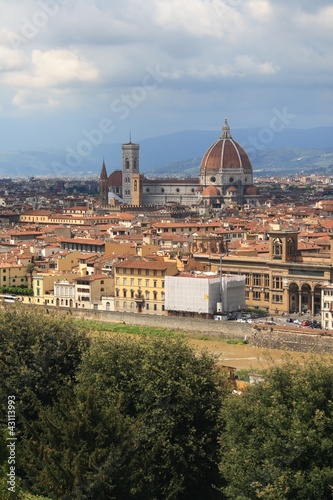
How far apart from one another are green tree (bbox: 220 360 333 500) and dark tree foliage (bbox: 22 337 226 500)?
0.67 meters

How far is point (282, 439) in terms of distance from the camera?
46.2 feet

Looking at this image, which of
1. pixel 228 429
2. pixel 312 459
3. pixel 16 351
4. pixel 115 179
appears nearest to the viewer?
pixel 312 459

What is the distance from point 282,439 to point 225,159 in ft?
256

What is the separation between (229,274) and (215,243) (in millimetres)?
4325

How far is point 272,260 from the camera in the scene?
33.3m

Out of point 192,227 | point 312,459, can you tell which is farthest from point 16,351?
point 192,227

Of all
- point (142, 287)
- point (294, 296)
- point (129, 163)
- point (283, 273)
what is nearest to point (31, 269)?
point (142, 287)

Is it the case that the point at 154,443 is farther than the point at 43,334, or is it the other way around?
the point at 43,334

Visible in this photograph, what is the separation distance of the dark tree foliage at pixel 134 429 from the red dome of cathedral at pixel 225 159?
73.9m

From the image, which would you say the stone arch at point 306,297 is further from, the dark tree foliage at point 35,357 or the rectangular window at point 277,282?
the dark tree foliage at point 35,357

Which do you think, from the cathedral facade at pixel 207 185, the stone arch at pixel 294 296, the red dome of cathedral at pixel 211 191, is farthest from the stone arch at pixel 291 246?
the cathedral facade at pixel 207 185

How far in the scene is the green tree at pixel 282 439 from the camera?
13.6 metres

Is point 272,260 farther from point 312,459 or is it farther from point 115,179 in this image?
point 115,179

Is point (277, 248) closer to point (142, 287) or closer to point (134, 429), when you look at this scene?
point (142, 287)
